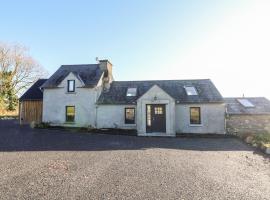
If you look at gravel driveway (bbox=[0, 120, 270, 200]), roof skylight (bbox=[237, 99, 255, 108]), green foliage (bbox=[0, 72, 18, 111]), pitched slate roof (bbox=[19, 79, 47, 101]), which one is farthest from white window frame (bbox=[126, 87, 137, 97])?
green foliage (bbox=[0, 72, 18, 111])

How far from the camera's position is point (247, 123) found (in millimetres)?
22750

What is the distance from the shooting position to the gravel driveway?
6676 mm

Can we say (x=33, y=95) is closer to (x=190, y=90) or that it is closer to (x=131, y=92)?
(x=131, y=92)

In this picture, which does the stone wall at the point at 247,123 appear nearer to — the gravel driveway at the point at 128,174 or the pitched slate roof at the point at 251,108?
the pitched slate roof at the point at 251,108

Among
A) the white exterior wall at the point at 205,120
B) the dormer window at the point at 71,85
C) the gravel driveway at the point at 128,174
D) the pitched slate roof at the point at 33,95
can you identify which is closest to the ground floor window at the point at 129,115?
the white exterior wall at the point at 205,120

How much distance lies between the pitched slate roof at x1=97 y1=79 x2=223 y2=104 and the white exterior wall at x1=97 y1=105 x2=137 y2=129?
51cm

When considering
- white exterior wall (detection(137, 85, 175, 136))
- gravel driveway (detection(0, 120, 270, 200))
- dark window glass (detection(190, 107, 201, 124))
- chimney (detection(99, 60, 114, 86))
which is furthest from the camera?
chimney (detection(99, 60, 114, 86))

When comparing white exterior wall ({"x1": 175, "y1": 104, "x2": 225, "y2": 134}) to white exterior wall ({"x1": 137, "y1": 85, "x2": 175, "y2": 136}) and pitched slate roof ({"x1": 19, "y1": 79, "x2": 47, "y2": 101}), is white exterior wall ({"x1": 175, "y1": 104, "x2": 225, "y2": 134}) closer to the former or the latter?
white exterior wall ({"x1": 137, "y1": 85, "x2": 175, "y2": 136})

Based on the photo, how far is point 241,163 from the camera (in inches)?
436

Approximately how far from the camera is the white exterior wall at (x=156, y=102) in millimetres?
21750

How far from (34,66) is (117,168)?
43.7m

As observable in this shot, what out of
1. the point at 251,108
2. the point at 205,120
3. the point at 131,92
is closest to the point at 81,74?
the point at 131,92

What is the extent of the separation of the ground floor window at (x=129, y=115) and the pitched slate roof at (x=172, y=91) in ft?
2.72

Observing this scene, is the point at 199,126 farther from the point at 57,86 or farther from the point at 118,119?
the point at 57,86
